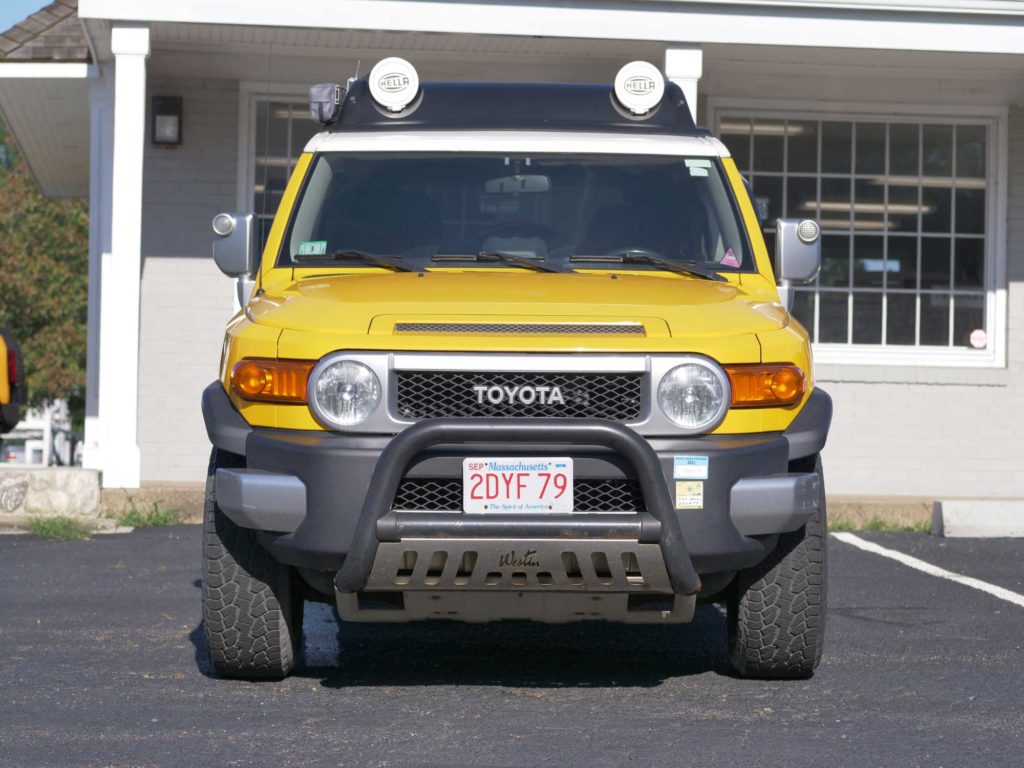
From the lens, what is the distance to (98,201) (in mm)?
12992

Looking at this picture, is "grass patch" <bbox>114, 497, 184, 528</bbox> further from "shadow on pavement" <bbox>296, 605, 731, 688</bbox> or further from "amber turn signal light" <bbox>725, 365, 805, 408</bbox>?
"amber turn signal light" <bbox>725, 365, 805, 408</bbox>

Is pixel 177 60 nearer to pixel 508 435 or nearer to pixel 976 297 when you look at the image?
pixel 976 297

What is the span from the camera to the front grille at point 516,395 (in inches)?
186

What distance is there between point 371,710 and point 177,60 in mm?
8266

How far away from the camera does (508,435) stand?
4.57m

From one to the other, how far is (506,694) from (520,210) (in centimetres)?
178

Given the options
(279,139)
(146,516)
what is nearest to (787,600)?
(146,516)

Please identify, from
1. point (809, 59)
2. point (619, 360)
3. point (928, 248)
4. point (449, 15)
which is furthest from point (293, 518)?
point (928, 248)

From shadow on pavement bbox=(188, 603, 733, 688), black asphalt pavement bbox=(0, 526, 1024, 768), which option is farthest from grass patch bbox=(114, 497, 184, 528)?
shadow on pavement bbox=(188, 603, 733, 688)

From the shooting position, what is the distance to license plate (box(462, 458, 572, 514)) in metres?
4.63

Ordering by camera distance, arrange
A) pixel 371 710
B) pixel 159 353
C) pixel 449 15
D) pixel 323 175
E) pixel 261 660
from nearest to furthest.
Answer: pixel 371 710
pixel 261 660
pixel 323 175
pixel 449 15
pixel 159 353

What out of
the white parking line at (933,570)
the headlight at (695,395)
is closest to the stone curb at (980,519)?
the white parking line at (933,570)

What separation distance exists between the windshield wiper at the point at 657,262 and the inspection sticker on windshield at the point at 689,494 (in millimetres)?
1131

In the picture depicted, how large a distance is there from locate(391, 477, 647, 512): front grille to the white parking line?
3318 millimetres
